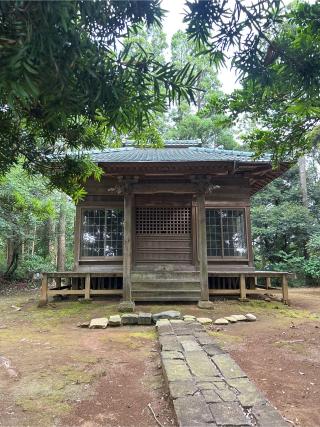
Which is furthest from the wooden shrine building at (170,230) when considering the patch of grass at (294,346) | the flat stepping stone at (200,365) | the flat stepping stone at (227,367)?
the flat stepping stone at (227,367)

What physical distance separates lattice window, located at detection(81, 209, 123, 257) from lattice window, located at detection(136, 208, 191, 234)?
59 cm

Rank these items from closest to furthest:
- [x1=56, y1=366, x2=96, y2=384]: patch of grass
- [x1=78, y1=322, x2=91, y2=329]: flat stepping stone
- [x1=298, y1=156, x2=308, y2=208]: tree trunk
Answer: [x1=56, y1=366, x2=96, y2=384]: patch of grass
[x1=78, y1=322, x2=91, y2=329]: flat stepping stone
[x1=298, y1=156, x2=308, y2=208]: tree trunk

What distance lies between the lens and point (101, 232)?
9.58m

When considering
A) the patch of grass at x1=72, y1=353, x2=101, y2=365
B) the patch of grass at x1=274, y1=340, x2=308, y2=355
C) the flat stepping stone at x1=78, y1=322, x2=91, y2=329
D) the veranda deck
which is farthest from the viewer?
the veranda deck

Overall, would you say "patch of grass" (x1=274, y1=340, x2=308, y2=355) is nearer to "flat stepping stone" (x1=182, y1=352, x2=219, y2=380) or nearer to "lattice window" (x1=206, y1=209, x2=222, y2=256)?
"flat stepping stone" (x1=182, y1=352, x2=219, y2=380)

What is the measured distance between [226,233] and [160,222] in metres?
2.02

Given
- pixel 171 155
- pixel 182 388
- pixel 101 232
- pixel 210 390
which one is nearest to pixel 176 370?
pixel 182 388

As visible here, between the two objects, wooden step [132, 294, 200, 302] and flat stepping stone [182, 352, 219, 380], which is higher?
wooden step [132, 294, 200, 302]

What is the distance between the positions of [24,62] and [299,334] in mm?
5539

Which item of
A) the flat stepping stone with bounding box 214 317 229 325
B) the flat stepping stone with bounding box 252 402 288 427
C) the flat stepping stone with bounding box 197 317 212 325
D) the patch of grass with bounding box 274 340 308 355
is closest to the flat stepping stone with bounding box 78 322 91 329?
the flat stepping stone with bounding box 197 317 212 325

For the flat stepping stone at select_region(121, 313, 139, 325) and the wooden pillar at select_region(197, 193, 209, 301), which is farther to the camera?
the wooden pillar at select_region(197, 193, 209, 301)

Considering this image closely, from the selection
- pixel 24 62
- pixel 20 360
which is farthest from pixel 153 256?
pixel 24 62

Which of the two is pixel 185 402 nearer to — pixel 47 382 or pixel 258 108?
pixel 47 382

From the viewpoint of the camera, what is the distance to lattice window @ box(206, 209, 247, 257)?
32.2 feet
